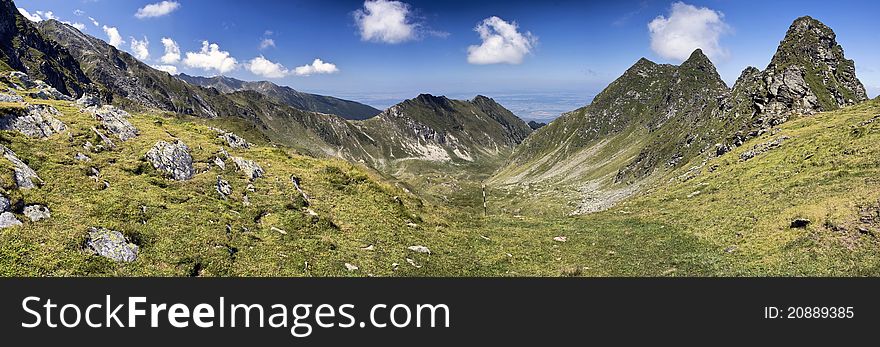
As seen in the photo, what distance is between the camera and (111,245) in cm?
2142

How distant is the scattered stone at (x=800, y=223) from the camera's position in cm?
3089

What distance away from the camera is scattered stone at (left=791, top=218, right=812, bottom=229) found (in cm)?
3089

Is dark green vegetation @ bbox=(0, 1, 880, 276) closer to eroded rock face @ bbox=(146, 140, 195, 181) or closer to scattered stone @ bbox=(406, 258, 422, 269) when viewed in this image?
scattered stone @ bbox=(406, 258, 422, 269)

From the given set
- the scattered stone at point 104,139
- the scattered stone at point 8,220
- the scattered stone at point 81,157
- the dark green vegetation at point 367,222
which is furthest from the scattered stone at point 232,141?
the scattered stone at point 8,220

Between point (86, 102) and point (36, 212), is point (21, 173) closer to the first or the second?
point (36, 212)

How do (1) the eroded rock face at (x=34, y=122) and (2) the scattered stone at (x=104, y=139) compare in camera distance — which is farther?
(2) the scattered stone at (x=104, y=139)

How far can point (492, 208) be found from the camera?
16550cm

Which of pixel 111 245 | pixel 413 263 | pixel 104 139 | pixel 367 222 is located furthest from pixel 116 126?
pixel 413 263

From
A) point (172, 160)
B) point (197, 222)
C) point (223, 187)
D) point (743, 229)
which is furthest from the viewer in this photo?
point (172, 160)

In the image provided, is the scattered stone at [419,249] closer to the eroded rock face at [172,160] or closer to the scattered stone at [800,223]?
the eroded rock face at [172,160]

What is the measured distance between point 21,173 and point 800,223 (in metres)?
52.0

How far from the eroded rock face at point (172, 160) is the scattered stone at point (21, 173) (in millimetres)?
9272

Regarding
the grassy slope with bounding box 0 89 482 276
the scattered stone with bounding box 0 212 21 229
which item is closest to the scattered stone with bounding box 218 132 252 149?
the grassy slope with bounding box 0 89 482 276

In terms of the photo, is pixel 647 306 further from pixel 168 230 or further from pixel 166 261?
pixel 168 230
